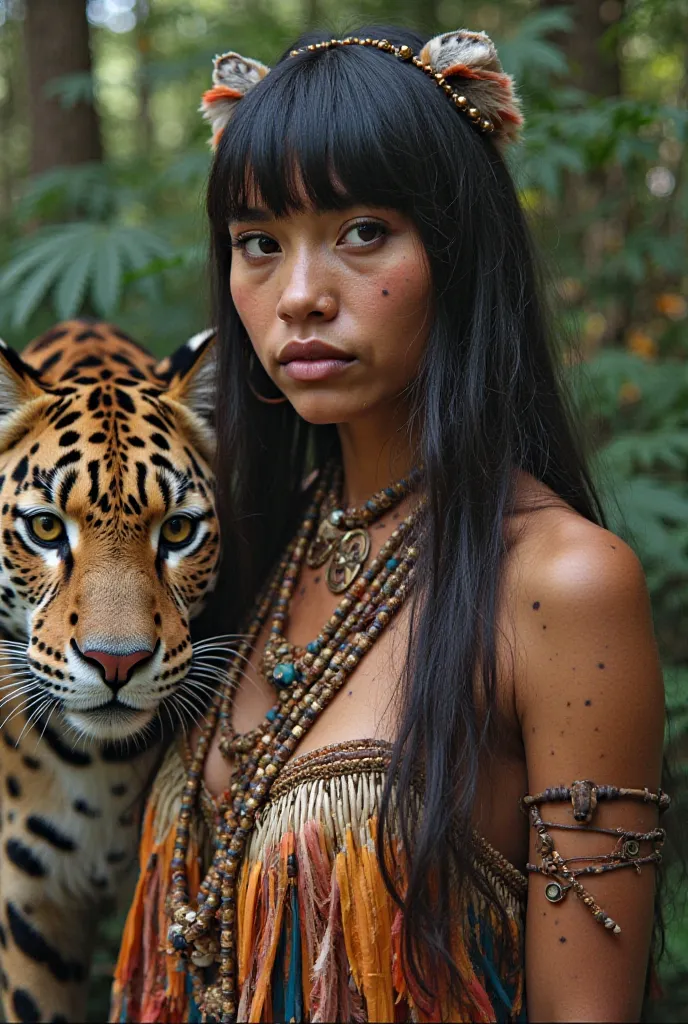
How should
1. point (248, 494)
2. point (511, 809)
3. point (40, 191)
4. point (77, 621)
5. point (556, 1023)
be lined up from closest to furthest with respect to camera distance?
point (556, 1023), point (511, 809), point (77, 621), point (248, 494), point (40, 191)

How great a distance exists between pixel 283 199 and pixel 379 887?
1268mm

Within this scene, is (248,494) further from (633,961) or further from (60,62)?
(60,62)

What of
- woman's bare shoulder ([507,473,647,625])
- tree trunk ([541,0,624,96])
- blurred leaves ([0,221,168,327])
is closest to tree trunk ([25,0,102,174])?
blurred leaves ([0,221,168,327])

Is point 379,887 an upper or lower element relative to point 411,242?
lower


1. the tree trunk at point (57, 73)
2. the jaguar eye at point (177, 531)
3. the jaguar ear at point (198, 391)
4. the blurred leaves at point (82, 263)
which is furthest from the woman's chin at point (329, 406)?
the tree trunk at point (57, 73)

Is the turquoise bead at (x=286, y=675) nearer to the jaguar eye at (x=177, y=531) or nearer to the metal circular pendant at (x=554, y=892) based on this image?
the jaguar eye at (x=177, y=531)

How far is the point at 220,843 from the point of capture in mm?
2195

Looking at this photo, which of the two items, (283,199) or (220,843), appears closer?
(283,199)

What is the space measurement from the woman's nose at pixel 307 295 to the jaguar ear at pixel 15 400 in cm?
74

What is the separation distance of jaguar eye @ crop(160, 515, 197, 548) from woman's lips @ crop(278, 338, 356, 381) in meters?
0.51

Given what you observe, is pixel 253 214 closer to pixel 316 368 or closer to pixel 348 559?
pixel 316 368

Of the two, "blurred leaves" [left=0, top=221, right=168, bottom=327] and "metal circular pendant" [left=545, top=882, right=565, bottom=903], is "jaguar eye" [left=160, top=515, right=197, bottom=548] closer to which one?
"metal circular pendant" [left=545, top=882, right=565, bottom=903]

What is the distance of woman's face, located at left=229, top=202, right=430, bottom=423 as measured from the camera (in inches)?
77.3

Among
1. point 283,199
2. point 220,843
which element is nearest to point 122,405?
point 283,199
